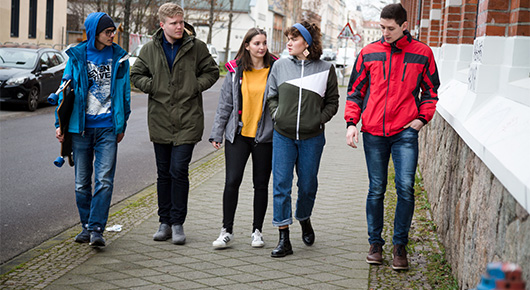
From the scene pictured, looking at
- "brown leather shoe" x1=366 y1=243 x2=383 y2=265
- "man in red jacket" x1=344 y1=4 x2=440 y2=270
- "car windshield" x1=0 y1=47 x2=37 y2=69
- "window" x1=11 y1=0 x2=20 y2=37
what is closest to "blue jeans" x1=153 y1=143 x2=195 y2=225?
"man in red jacket" x1=344 y1=4 x2=440 y2=270

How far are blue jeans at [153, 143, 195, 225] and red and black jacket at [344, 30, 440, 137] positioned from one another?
64.5 inches

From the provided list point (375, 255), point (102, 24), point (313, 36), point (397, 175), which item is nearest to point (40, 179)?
point (102, 24)

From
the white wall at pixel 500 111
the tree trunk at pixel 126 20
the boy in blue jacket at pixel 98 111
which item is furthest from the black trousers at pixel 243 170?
the tree trunk at pixel 126 20

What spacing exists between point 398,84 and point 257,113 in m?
1.22

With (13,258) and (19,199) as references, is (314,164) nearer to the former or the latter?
(13,258)

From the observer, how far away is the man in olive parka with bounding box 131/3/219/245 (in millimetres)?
5805

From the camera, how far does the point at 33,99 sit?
1786 cm

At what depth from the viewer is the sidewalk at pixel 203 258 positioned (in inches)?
188

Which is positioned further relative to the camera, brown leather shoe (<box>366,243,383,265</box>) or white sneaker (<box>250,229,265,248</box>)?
white sneaker (<box>250,229,265,248</box>)

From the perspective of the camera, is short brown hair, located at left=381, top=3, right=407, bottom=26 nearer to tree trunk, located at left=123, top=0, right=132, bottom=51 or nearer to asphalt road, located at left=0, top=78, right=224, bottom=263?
asphalt road, located at left=0, top=78, right=224, bottom=263

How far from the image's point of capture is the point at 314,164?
559cm

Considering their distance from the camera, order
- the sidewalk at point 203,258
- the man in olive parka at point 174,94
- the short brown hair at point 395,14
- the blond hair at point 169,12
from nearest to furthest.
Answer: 1. the sidewalk at point 203,258
2. the short brown hair at point 395,14
3. the blond hair at point 169,12
4. the man in olive parka at point 174,94

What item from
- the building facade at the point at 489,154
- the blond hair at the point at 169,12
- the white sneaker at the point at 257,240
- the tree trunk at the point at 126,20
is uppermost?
the tree trunk at the point at 126,20

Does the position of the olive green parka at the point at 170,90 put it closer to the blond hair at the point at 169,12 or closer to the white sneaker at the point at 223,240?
the blond hair at the point at 169,12
